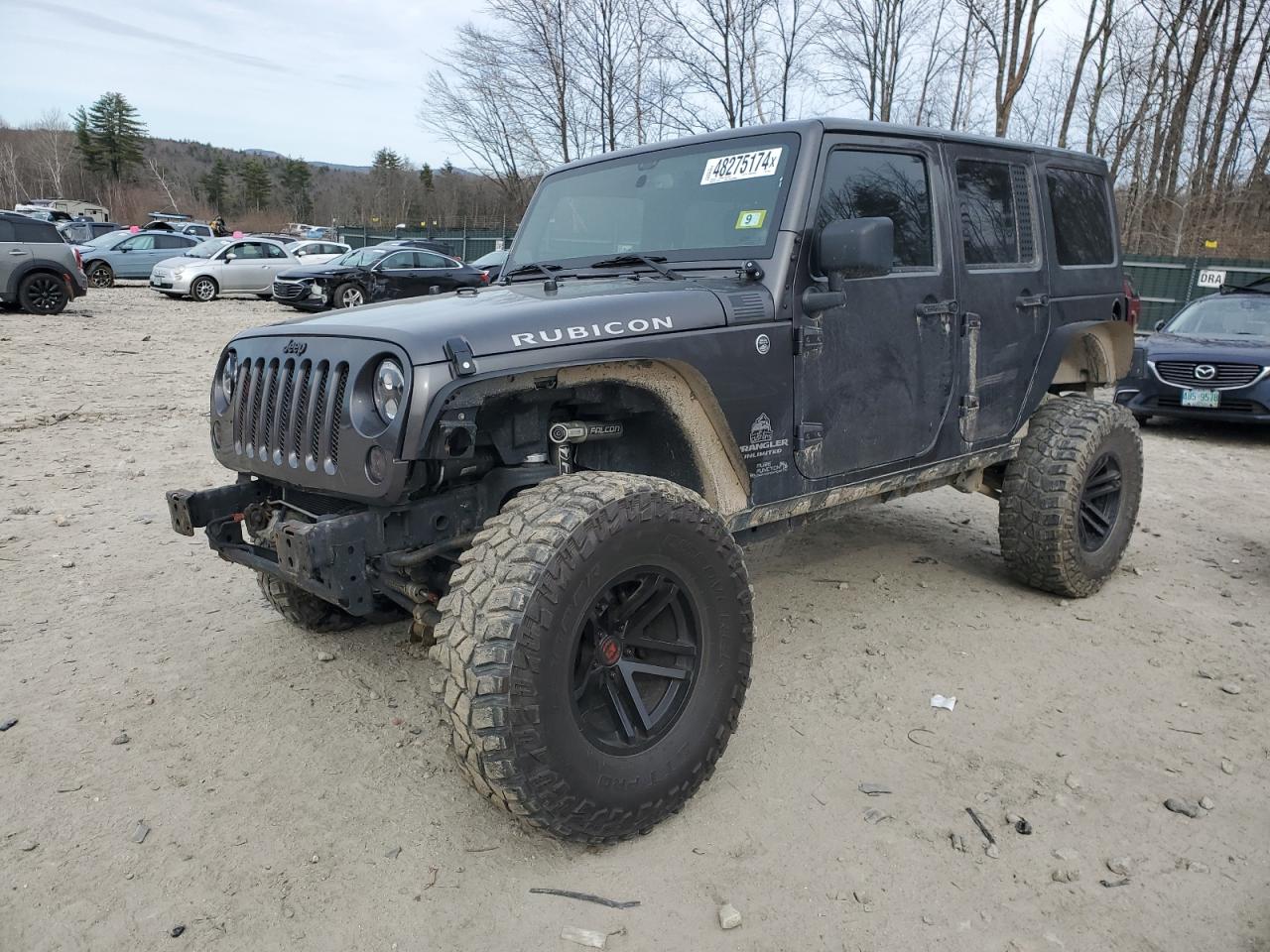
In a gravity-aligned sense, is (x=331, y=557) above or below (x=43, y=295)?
below

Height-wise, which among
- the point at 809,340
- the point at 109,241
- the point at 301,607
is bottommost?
the point at 301,607

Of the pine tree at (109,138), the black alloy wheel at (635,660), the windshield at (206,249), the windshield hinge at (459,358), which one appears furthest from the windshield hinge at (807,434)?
the pine tree at (109,138)

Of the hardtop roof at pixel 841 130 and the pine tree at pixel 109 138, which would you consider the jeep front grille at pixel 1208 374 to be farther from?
the pine tree at pixel 109 138

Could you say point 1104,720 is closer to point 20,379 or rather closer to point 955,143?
point 955,143

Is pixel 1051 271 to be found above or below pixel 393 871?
above

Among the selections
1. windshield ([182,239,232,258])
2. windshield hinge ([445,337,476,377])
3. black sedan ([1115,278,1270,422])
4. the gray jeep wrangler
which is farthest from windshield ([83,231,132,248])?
windshield hinge ([445,337,476,377])

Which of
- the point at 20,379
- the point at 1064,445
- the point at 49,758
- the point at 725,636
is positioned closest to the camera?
the point at 725,636

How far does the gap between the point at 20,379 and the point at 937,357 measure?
9.77 meters

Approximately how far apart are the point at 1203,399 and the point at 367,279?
590 inches

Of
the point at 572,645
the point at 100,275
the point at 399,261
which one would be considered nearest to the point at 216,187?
the point at 100,275

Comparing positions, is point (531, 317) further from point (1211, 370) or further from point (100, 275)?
point (100, 275)

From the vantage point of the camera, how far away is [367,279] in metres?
18.3

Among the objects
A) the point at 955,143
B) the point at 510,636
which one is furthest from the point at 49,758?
the point at 955,143

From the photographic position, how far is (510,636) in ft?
7.59
